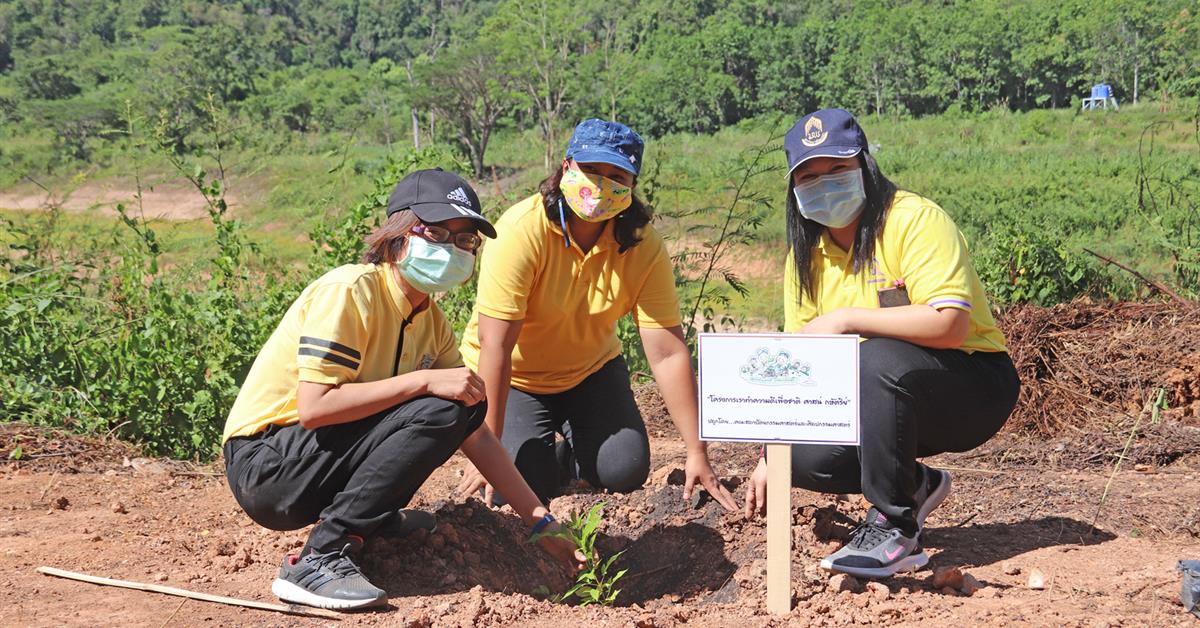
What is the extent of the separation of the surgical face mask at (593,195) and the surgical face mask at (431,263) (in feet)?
2.01

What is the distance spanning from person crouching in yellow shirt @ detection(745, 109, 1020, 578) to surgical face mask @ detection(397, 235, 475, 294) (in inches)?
36.4

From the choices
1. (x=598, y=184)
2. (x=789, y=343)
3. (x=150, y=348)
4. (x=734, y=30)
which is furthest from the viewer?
(x=734, y=30)

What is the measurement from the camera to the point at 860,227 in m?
2.95

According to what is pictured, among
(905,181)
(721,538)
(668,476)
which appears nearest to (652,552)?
(721,538)

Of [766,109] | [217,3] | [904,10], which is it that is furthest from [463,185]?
[217,3]

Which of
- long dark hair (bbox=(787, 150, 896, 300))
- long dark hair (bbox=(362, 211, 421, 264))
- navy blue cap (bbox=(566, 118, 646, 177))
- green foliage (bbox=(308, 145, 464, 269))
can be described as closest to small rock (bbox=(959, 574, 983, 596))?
long dark hair (bbox=(787, 150, 896, 300))

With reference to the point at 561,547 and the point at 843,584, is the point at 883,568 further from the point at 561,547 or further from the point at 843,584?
the point at 561,547

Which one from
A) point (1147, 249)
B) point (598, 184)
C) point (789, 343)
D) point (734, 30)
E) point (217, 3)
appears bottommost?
point (1147, 249)

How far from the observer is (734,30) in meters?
55.3

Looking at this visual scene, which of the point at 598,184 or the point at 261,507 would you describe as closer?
the point at 261,507

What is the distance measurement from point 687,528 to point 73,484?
226 centimetres

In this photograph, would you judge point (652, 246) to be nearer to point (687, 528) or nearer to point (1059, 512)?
point (687, 528)

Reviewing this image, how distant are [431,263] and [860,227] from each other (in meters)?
1.16

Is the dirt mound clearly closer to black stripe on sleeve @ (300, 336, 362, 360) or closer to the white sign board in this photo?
the white sign board
